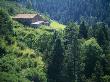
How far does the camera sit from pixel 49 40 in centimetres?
8869

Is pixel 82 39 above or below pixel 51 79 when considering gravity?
above

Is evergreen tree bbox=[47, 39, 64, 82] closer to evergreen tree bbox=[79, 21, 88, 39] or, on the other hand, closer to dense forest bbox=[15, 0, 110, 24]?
evergreen tree bbox=[79, 21, 88, 39]

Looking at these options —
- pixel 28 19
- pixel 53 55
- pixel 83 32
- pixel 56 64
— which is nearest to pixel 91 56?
pixel 56 64

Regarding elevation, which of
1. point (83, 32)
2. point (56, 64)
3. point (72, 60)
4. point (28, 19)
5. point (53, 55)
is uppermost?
point (28, 19)

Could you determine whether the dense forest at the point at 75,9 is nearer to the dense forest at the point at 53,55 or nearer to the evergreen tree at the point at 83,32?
the evergreen tree at the point at 83,32

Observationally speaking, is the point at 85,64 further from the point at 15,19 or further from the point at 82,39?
the point at 15,19

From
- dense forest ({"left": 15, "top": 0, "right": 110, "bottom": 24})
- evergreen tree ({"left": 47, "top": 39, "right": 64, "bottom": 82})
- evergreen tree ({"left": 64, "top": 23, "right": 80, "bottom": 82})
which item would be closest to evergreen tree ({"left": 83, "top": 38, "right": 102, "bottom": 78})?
evergreen tree ({"left": 64, "top": 23, "right": 80, "bottom": 82})

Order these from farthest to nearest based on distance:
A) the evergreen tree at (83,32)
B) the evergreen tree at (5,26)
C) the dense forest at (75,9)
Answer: the dense forest at (75,9) → the evergreen tree at (83,32) → the evergreen tree at (5,26)

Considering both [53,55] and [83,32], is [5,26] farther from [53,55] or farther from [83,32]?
[83,32]

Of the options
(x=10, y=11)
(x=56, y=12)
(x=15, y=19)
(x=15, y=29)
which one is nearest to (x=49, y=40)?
(x=15, y=29)

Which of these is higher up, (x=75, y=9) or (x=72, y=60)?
(x=75, y=9)

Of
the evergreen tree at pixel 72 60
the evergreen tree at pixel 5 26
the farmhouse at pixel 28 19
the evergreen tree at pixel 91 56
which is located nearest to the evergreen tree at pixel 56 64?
the evergreen tree at pixel 72 60

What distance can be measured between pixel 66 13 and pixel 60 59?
103 metres

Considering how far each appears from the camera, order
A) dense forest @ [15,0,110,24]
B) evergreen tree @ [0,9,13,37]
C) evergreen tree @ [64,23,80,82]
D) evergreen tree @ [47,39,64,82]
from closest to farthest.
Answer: evergreen tree @ [47,39,64,82]
evergreen tree @ [64,23,80,82]
evergreen tree @ [0,9,13,37]
dense forest @ [15,0,110,24]
